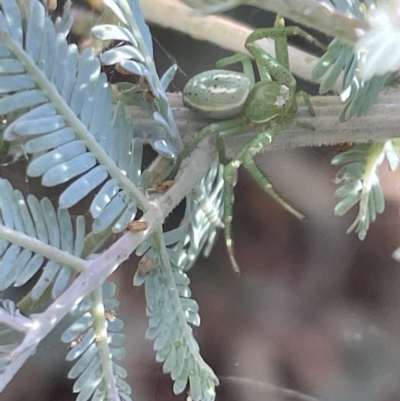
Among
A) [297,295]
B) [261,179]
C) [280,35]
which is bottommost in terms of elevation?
[297,295]

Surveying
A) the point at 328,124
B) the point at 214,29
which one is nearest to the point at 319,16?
the point at 328,124

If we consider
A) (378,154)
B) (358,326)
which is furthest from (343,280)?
(378,154)

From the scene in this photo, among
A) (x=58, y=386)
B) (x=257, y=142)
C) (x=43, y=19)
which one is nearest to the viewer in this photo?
(x=43, y=19)

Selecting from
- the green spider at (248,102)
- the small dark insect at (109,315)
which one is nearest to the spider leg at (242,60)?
the green spider at (248,102)

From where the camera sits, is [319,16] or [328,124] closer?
[319,16]

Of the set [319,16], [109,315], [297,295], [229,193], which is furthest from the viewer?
[297,295]

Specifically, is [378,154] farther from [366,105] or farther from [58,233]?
[58,233]

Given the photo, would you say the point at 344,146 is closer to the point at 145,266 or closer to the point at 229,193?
the point at 229,193
